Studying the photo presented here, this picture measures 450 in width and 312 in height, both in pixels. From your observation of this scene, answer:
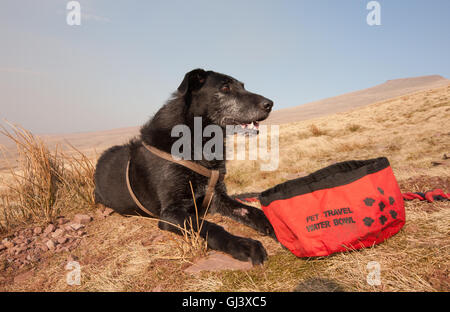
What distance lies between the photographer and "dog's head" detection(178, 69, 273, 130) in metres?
3.46

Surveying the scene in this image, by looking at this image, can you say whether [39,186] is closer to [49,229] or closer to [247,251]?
[49,229]

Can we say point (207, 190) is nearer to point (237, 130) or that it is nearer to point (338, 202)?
point (237, 130)

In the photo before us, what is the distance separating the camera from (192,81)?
11.3 feet

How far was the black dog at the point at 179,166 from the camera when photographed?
302 centimetres

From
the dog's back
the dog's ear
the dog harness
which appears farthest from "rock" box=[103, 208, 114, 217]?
the dog's ear

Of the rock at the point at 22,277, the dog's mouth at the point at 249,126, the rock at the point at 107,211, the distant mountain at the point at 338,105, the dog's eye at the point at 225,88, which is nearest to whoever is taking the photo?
the rock at the point at 22,277

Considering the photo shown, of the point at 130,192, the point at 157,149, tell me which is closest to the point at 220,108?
the point at 157,149

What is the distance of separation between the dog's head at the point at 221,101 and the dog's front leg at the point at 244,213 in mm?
1101

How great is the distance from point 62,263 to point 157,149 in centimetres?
158

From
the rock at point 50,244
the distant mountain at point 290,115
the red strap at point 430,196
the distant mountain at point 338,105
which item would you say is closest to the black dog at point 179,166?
the rock at point 50,244

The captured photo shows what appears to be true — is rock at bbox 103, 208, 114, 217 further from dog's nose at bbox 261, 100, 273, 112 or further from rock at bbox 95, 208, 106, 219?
dog's nose at bbox 261, 100, 273, 112

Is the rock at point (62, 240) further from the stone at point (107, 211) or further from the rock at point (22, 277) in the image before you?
the stone at point (107, 211)

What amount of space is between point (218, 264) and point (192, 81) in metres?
2.41
